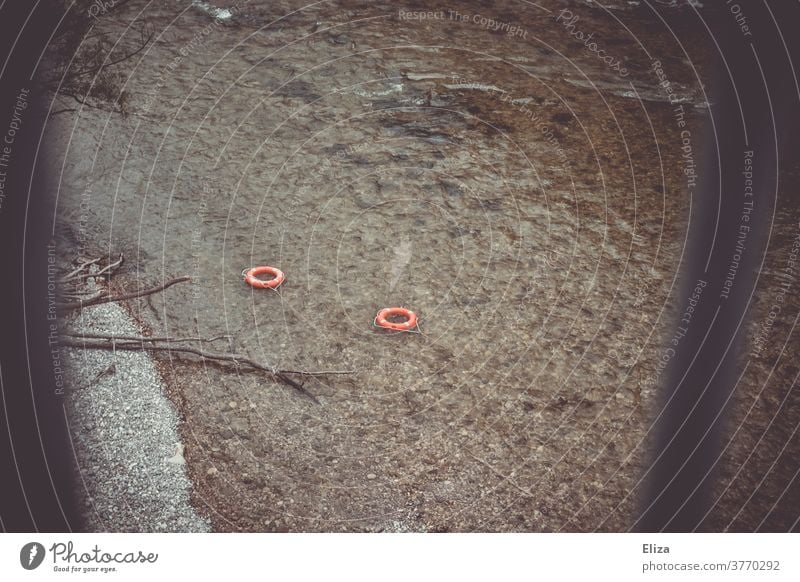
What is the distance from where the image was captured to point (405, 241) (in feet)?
15.2

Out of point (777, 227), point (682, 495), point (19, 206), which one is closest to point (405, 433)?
point (682, 495)

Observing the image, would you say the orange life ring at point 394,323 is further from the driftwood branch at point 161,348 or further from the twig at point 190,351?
the twig at point 190,351

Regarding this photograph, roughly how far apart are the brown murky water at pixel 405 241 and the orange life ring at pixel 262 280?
70mm

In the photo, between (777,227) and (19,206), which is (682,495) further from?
(19,206)

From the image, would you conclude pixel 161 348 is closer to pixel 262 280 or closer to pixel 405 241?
pixel 262 280

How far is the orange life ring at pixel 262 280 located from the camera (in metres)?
4.23

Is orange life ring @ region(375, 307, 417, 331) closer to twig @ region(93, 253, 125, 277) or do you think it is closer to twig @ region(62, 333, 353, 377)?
twig @ region(62, 333, 353, 377)

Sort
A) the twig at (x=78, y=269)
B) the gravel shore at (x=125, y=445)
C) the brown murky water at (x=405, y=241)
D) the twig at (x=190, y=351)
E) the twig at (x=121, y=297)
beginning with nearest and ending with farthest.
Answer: the gravel shore at (x=125, y=445) → the brown murky water at (x=405, y=241) → the twig at (x=190, y=351) → the twig at (x=121, y=297) → the twig at (x=78, y=269)

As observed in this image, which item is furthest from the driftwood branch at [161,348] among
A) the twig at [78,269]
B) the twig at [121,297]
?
the twig at [78,269]

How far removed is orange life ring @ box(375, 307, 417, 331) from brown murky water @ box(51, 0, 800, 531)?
56 millimetres

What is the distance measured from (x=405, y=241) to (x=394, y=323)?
0.80 meters

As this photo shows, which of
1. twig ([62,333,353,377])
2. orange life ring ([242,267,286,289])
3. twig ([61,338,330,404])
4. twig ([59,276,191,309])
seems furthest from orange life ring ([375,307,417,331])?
twig ([59,276,191,309])

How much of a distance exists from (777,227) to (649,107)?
5.19 feet

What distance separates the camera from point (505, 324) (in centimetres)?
402
